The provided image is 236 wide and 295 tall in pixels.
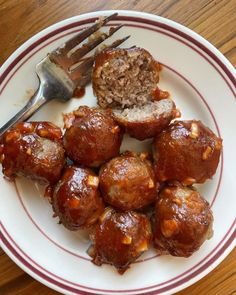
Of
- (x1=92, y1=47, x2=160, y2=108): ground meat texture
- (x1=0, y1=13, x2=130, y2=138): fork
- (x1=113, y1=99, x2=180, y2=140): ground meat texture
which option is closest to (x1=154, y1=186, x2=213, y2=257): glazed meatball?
(x1=113, y1=99, x2=180, y2=140): ground meat texture

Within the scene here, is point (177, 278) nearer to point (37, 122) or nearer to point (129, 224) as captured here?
point (129, 224)

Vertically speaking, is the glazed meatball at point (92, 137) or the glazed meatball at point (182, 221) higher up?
the glazed meatball at point (92, 137)

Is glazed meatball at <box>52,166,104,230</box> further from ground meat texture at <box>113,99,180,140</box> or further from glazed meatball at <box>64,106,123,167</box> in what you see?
ground meat texture at <box>113,99,180,140</box>

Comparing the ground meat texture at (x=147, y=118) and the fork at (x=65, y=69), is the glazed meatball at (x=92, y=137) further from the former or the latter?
the fork at (x=65, y=69)

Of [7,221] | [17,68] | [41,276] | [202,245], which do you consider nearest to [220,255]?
[202,245]

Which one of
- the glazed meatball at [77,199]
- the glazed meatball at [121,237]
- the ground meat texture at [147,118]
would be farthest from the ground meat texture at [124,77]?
the glazed meatball at [121,237]

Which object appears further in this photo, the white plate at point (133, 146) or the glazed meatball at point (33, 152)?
the white plate at point (133, 146)
